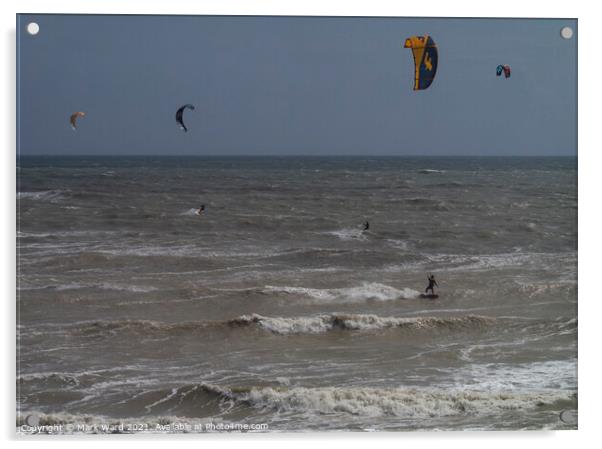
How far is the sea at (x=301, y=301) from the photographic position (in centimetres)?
656

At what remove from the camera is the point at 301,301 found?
7.44 metres

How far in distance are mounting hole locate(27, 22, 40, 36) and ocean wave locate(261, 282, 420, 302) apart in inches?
112

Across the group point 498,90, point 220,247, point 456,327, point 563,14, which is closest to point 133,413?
point 220,247

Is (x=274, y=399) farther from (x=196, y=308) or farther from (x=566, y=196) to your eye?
(x=566, y=196)

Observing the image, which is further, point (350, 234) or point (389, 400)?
point (350, 234)

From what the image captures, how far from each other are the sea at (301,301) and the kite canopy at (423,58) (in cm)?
93

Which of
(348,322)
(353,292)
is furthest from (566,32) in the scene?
(348,322)

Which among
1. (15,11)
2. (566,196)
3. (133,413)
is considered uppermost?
(15,11)

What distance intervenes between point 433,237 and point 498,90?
5.52 ft

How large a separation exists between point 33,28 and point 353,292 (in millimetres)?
3463

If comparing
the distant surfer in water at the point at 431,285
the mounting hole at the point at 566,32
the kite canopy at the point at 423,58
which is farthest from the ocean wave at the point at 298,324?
the mounting hole at the point at 566,32

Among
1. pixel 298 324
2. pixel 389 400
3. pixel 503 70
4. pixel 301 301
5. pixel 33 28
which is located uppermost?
pixel 33 28

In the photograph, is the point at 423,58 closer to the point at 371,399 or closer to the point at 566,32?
the point at 566,32

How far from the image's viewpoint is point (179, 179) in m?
9.43
